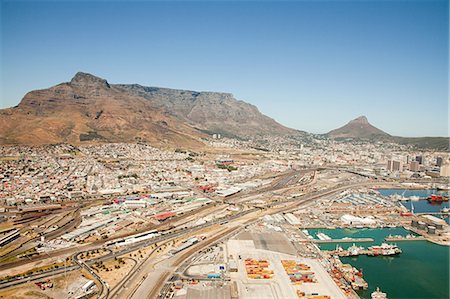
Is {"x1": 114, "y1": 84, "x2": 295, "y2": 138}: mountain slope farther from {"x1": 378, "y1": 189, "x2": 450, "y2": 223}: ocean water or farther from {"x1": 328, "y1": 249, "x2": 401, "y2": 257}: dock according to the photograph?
{"x1": 328, "y1": 249, "x2": 401, "y2": 257}: dock

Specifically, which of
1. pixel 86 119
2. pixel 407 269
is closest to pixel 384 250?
pixel 407 269

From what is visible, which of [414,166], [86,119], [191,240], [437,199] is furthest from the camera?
[86,119]

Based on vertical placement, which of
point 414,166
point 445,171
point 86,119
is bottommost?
point 445,171

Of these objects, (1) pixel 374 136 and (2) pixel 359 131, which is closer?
(1) pixel 374 136

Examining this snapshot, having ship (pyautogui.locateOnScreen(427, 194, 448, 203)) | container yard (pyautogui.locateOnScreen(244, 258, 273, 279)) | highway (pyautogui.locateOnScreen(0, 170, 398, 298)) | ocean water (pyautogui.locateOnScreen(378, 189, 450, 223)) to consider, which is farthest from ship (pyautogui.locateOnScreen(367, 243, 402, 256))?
ship (pyautogui.locateOnScreen(427, 194, 448, 203))

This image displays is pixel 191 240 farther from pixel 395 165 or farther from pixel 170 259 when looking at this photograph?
pixel 395 165

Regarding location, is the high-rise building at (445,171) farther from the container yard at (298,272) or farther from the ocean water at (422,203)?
the container yard at (298,272)

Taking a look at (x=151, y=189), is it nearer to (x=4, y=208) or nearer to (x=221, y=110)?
(x=4, y=208)

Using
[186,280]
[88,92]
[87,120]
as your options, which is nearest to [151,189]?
[186,280]
